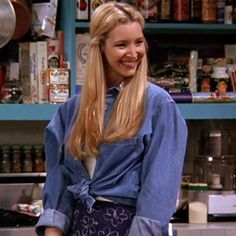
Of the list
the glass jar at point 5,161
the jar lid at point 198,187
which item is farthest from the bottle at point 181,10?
the glass jar at point 5,161

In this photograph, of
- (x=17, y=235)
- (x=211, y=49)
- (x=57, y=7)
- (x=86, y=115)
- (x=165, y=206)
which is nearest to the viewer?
(x=165, y=206)

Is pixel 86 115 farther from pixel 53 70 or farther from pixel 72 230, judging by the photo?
pixel 53 70

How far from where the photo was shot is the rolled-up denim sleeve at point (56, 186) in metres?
1.53

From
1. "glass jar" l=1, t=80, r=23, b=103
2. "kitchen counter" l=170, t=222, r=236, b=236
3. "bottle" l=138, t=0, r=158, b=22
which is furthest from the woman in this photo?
"bottle" l=138, t=0, r=158, b=22

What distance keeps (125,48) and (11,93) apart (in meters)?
1.02

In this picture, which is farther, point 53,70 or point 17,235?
point 53,70

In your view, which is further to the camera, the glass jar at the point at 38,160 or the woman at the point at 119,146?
the glass jar at the point at 38,160

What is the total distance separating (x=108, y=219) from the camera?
1.43 meters

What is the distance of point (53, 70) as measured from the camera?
7.60 ft

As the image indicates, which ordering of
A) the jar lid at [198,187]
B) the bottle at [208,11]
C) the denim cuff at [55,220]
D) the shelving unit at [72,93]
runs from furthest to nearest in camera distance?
the bottle at [208,11] → the jar lid at [198,187] → the shelving unit at [72,93] → the denim cuff at [55,220]

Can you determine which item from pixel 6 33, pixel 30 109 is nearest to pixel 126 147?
pixel 6 33

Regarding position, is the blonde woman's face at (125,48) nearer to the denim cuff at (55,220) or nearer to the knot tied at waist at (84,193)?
the knot tied at waist at (84,193)

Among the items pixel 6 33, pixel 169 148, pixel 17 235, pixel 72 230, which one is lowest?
pixel 17 235

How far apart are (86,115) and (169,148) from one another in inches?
9.3
